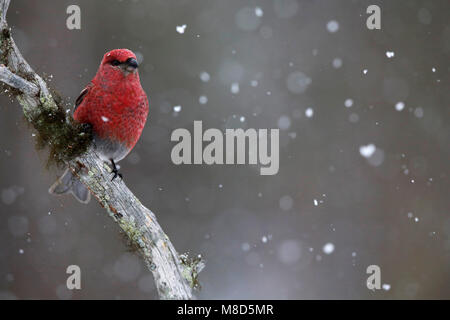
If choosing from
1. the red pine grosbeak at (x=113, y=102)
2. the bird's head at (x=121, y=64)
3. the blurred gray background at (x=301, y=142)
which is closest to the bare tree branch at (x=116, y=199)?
the red pine grosbeak at (x=113, y=102)

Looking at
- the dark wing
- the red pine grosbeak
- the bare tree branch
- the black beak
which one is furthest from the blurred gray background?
the bare tree branch

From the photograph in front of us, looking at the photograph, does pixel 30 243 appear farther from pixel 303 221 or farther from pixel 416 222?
pixel 416 222

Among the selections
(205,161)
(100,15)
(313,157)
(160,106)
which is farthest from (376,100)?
(100,15)

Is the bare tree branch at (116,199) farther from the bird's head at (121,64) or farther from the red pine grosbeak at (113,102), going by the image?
the bird's head at (121,64)

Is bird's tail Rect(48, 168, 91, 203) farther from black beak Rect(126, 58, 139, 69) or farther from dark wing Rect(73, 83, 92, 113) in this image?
black beak Rect(126, 58, 139, 69)

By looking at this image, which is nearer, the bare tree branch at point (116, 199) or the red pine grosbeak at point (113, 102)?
the bare tree branch at point (116, 199)

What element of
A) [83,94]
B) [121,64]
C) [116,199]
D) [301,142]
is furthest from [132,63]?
[301,142]
